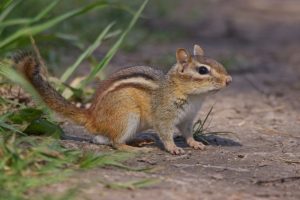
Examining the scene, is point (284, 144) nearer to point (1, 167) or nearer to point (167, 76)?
point (167, 76)

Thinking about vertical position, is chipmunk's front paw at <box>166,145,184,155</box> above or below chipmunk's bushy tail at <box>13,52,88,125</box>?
below

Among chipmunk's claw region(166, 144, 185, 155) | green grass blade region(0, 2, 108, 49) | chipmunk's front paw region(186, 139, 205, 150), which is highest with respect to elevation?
green grass blade region(0, 2, 108, 49)

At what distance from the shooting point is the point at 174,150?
5629mm

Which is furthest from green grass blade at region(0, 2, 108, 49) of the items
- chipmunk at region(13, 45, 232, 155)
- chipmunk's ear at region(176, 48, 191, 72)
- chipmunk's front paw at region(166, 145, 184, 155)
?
chipmunk's front paw at region(166, 145, 184, 155)

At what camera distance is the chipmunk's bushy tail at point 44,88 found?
5.41 meters

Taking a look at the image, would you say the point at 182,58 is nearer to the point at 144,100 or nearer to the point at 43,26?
the point at 144,100

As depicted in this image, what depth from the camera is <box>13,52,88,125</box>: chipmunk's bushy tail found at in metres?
5.41

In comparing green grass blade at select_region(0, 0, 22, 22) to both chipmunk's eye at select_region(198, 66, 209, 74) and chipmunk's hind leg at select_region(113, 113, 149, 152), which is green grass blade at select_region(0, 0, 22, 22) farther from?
chipmunk's eye at select_region(198, 66, 209, 74)

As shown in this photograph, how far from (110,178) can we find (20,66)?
4.15 ft

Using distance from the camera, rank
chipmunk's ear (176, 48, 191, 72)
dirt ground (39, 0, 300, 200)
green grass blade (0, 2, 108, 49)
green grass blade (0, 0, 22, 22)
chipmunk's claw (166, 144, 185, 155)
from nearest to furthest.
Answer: dirt ground (39, 0, 300, 200), green grass blade (0, 2, 108, 49), green grass blade (0, 0, 22, 22), chipmunk's claw (166, 144, 185, 155), chipmunk's ear (176, 48, 191, 72)

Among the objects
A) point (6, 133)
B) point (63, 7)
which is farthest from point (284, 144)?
point (63, 7)

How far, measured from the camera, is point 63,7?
11.1 meters

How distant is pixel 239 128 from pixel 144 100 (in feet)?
4.22

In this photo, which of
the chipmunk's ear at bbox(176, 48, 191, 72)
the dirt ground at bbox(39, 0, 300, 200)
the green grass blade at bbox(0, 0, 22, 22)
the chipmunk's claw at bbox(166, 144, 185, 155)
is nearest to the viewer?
the dirt ground at bbox(39, 0, 300, 200)
